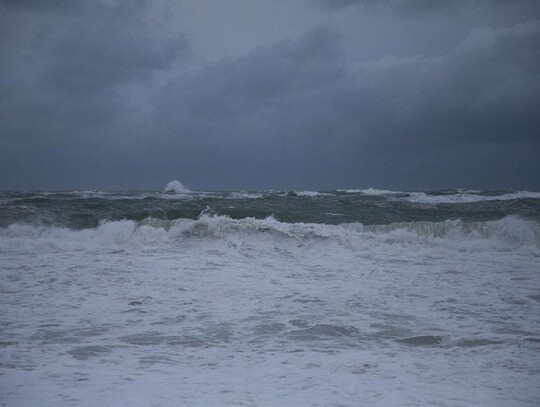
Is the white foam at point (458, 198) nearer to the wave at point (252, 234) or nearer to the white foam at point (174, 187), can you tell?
the wave at point (252, 234)

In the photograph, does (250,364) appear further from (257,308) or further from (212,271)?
(212,271)

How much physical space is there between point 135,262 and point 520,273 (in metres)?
7.63

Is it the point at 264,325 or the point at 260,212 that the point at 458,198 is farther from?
the point at 264,325

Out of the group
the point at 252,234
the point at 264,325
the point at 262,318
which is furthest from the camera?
the point at 252,234

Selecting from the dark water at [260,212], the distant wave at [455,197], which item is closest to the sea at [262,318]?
the dark water at [260,212]

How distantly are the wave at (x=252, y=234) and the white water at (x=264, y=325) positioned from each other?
2.06ft

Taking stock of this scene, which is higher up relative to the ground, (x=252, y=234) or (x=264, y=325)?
(x=252, y=234)

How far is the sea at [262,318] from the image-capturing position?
296 cm

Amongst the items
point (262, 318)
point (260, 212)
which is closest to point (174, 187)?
point (260, 212)

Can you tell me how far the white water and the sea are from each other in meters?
0.02

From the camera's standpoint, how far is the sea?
296cm

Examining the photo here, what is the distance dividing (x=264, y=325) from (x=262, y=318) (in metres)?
0.26

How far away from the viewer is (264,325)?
4586mm

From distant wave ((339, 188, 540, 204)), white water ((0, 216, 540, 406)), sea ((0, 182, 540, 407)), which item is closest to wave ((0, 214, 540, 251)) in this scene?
sea ((0, 182, 540, 407))
